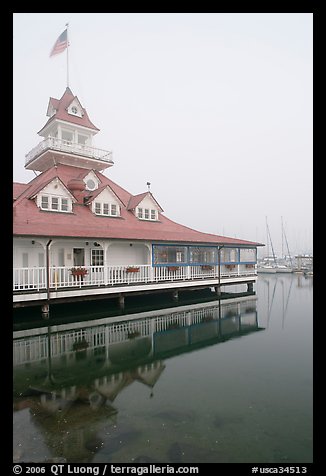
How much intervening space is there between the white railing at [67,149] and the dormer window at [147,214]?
5708mm

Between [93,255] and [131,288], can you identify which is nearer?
[131,288]

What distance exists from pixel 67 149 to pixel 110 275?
11.4 meters

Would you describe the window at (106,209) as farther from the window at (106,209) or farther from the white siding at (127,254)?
the white siding at (127,254)

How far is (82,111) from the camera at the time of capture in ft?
83.4

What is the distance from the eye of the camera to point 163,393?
637cm

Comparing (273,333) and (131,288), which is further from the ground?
(131,288)

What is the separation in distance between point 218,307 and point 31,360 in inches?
432

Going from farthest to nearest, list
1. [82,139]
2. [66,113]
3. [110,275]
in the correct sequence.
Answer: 1. [82,139]
2. [66,113]
3. [110,275]

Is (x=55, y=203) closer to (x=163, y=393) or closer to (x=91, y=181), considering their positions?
(x=91, y=181)

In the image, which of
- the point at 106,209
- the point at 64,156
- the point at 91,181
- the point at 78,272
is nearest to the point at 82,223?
the point at 106,209
